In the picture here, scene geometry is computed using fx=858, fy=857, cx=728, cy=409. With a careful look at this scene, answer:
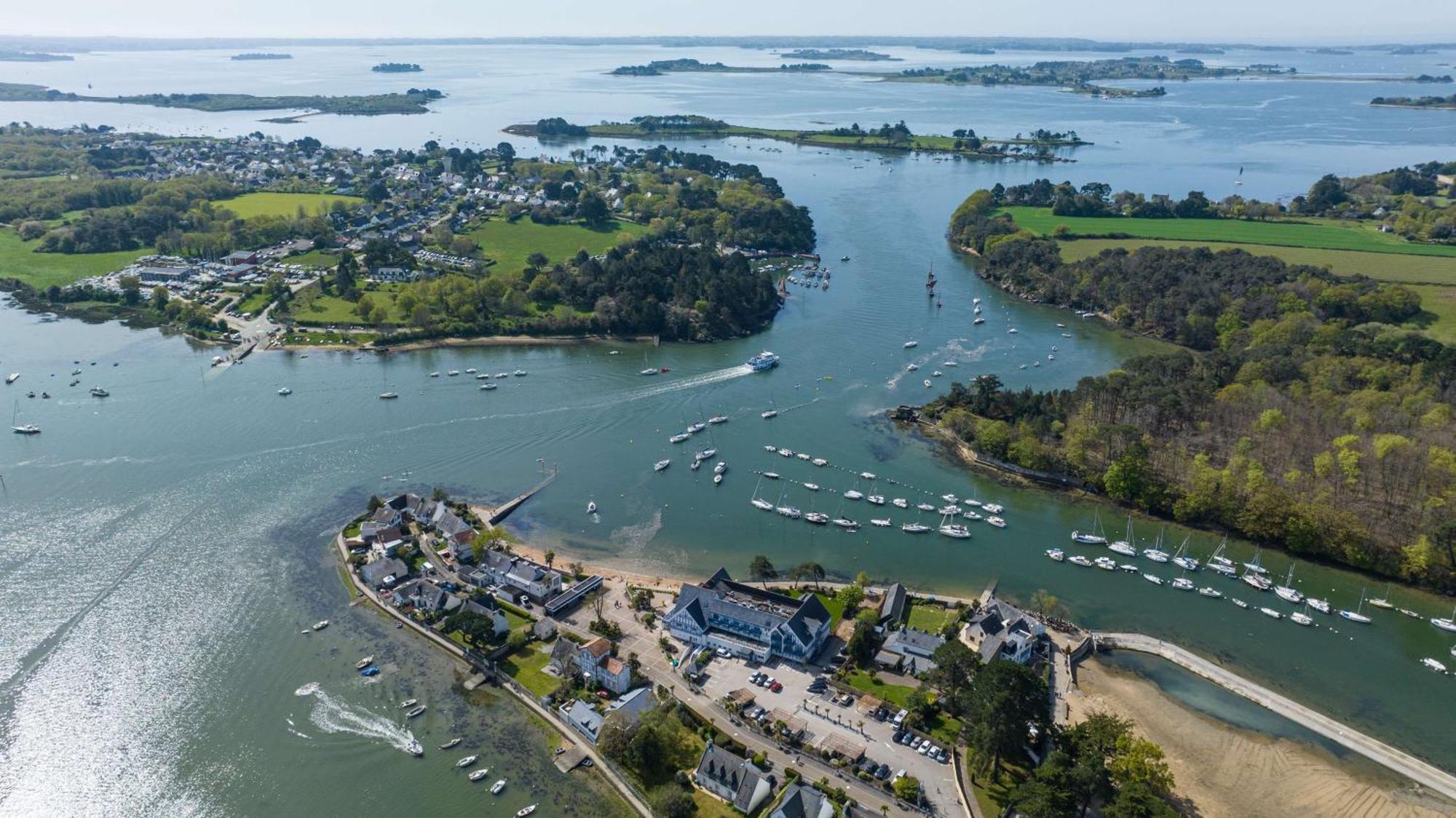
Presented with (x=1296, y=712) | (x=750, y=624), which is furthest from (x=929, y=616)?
(x=1296, y=712)

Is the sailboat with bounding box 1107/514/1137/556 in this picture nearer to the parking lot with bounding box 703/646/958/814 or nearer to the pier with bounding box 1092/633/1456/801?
the pier with bounding box 1092/633/1456/801

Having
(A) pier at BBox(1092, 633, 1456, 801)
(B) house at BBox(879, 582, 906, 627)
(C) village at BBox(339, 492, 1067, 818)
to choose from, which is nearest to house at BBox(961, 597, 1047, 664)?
(C) village at BBox(339, 492, 1067, 818)

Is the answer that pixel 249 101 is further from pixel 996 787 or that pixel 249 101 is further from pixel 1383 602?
pixel 1383 602

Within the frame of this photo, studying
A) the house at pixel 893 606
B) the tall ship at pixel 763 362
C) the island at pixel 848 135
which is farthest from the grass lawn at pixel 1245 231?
the house at pixel 893 606

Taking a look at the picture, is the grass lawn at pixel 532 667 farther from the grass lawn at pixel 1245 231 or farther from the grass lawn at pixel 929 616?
the grass lawn at pixel 1245 231

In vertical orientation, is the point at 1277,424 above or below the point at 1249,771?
above

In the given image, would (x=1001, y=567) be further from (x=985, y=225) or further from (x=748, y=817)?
(x=985, y=225)

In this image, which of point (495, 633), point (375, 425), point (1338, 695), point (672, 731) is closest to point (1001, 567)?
point (1338, 695)
